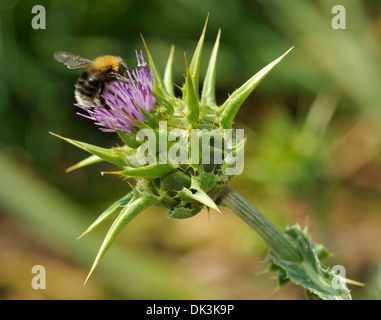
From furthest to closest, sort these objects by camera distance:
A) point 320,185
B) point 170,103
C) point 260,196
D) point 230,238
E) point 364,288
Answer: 1. point 230,238
2. point 260,196
3. point 320,185
4. point 364,288
5. point 170,103

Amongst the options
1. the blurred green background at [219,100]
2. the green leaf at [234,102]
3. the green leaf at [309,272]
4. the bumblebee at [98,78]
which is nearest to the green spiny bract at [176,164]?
the green leaf at [234,102]

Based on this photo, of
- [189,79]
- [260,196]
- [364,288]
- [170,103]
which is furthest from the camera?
[260,196]

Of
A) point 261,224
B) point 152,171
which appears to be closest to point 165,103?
point 152,171

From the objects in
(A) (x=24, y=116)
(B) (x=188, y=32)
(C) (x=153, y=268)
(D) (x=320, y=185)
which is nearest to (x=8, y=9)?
(A) (x=24, y=116)

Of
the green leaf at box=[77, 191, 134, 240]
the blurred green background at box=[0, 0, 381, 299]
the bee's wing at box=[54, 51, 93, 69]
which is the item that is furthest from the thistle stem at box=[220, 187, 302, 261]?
the blurred green background at box=[0, 0, 381, 299]

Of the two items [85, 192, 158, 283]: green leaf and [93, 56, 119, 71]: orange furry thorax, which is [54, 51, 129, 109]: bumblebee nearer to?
[93, 56, 119, 71]: orange furry thorax

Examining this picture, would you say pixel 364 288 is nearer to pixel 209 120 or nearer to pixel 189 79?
pixel 209 120

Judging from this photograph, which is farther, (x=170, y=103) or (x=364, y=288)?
(x=364, y=288)
